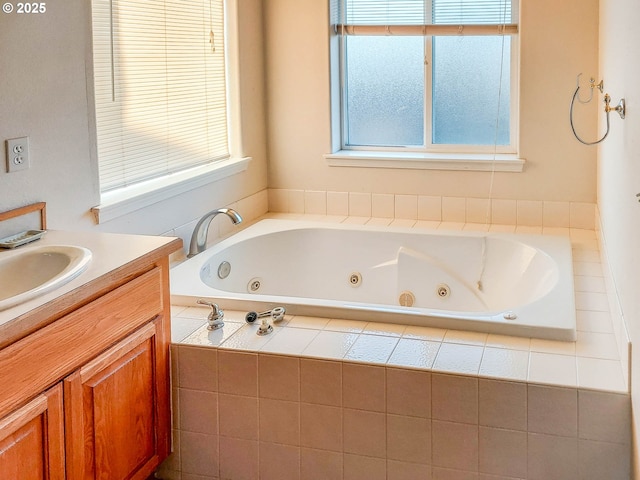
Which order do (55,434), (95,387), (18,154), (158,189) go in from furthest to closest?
(158,189)
(18,154)
(95,387)
(55,434)

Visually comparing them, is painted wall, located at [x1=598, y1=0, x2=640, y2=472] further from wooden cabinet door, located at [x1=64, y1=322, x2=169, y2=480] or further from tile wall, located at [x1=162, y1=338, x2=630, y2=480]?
wooden cabinet door, located at [x1=64, y1=322, x2=169, y2=480]

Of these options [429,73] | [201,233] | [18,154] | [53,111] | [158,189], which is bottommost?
[201,233]

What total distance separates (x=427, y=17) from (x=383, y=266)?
4.21 ft

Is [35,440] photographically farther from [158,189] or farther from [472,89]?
[472,89]

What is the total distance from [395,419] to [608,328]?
82 cm

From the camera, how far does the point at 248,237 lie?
391 cm

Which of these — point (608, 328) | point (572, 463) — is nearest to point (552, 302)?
point (608, 328)

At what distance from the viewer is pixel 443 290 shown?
12.5ft

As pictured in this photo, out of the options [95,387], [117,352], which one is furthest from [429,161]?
[95,387]

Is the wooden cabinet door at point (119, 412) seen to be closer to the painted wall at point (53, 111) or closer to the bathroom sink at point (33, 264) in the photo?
the bathroom sink at point (33, 264)

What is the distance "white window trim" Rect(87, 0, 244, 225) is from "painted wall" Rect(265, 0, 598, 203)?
36 cm

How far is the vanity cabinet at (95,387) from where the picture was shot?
6.24 ft

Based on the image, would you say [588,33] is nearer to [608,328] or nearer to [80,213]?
[608,328]

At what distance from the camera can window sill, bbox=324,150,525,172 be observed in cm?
412
